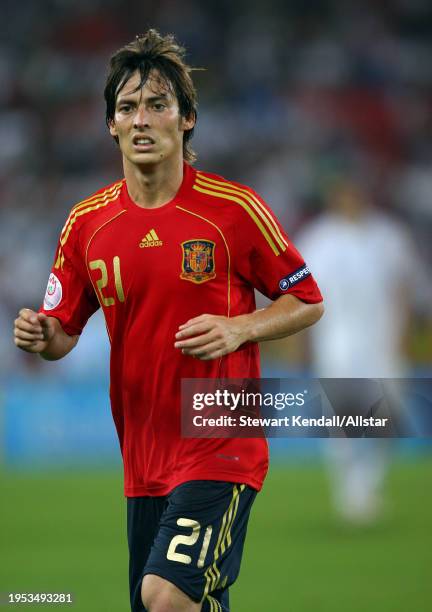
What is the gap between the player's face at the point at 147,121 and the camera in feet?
15.1

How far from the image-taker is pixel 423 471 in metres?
13.7

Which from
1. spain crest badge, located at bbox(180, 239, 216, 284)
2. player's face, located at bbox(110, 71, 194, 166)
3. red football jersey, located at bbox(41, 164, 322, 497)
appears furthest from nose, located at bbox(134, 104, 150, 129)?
spain crest badge, located at bbox(180, 239, 216, 284)

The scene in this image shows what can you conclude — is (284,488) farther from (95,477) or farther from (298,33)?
(298,33)

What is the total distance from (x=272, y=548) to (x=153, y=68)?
540 centimetres

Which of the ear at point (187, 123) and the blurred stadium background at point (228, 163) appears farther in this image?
the blurred stadium background at point (228, 163)

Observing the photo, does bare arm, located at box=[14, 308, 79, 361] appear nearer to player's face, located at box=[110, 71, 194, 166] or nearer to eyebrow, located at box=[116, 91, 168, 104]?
player's face, located at box=[110, 71, 194, 166]

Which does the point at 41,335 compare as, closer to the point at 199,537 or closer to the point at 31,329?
the point at 31,329

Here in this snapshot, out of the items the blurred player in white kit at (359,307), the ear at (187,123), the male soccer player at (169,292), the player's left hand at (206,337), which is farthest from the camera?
the blurred player in white kit at (359,307)

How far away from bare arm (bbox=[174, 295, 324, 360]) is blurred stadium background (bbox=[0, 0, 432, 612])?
5.06m

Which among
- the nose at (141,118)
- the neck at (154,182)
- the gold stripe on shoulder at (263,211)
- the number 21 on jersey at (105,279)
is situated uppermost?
the nose at (141,118)

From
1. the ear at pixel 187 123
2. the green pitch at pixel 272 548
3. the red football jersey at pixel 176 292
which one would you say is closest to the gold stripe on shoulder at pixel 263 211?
the red football jersey at pixel 176 292

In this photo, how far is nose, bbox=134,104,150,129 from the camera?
4586 mm

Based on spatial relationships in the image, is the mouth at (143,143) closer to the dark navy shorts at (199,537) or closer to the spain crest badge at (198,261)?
the spain crest badge at (198,261)

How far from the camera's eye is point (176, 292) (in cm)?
458
